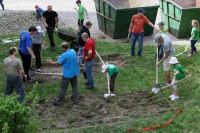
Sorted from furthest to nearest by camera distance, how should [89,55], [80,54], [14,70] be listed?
[80,54] → [89,55] → [14,70]

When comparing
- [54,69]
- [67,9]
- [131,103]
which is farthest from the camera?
[67,9]

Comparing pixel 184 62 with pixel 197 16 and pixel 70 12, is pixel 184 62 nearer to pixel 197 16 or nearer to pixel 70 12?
pixel 197 16

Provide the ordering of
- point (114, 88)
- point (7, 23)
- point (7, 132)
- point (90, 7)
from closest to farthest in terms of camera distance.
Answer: point (7, 132)
point (114, 88)
point (7, 23)
point (90, 7)

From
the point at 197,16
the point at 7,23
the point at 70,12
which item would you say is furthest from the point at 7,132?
the point at 70,12

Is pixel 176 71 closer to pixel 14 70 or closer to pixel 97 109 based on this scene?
pixel 97 109

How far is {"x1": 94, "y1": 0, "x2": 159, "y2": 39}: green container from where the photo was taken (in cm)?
1634

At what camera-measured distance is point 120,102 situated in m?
10.3

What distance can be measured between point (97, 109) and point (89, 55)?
1594 millimetres

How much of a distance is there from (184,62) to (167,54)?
7.62 ft

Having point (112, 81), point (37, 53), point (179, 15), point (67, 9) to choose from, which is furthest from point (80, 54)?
point (67, 9)

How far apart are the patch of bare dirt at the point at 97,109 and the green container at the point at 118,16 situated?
241 inches

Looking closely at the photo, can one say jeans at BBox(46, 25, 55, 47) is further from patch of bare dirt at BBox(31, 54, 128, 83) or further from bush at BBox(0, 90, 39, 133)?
bush at BBox(0, 90, 39, 133)

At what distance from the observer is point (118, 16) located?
16.3 metres

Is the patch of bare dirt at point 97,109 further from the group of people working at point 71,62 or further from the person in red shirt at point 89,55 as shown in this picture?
the person in red shirt at point 89,55
